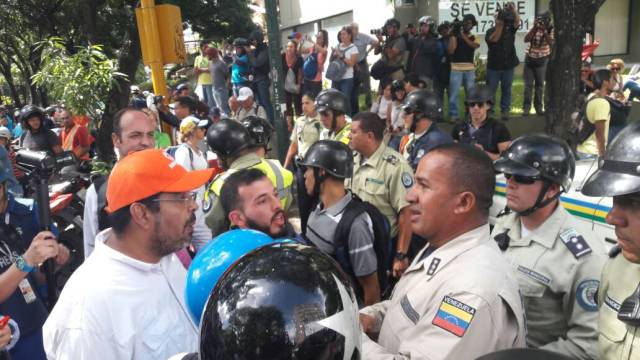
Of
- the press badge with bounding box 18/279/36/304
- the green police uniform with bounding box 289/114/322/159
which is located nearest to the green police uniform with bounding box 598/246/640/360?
the press badge with bounding box 18/279/36/304

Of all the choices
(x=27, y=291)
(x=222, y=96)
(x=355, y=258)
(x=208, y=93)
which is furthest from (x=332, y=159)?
(x=208, y=93)

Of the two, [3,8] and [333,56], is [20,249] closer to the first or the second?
[333,56]

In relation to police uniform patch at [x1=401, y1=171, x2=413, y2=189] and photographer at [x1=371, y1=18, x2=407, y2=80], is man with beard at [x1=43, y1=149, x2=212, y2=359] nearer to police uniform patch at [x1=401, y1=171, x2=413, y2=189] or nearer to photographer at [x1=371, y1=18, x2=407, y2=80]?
police uniform patch at [x1=401, y1=171, x2=413, y2=189]

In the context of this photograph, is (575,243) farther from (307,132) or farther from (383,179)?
(307,132)

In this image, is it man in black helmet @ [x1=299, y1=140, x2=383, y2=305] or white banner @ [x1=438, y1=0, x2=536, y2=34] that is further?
white banner @ [x1=438, y1=0, x2=536, y2=34]

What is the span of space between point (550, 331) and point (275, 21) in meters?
4.30

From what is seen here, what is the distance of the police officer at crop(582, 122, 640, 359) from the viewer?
1829 mm

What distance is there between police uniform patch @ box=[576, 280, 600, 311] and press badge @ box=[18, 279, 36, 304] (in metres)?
2.99

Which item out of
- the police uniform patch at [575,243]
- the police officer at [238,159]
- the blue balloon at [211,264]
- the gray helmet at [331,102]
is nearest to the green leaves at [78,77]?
the gray helmet at [331,102]

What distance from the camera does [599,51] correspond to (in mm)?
17969

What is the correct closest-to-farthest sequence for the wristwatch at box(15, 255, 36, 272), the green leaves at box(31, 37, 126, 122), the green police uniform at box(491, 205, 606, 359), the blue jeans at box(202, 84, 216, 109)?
the green police uniform at box(491, 205, 606, 359), the wristwatch at box(15, 255, 36, 272), the green leaves at box(31, 37, 126, 122), the blue jeans at box(202, 84, 216, 109)

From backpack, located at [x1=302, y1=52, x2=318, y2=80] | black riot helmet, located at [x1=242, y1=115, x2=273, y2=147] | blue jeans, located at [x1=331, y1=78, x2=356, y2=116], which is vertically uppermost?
backpack, located at [x1=302, y1=52, x2=318, y2=80]

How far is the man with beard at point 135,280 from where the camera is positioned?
186 centimetres

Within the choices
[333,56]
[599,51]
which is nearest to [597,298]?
[333,56]
